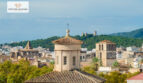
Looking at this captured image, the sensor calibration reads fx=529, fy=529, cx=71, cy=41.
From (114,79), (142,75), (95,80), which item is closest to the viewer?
(95,80)

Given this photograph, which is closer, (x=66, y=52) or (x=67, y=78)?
(x=67, y=78)

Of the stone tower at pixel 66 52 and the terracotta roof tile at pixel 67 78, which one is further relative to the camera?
the stone tower at pixel 66 52

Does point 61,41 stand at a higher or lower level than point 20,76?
higher

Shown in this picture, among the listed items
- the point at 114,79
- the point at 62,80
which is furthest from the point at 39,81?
the point at 114,79

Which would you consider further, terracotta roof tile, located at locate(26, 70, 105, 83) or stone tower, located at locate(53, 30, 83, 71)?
stone tower, located at locate(53, 30, 83, 71)

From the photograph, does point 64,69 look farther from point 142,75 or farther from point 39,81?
point 142,75

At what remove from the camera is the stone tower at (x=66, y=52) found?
1505 inches

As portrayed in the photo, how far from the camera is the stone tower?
125ft

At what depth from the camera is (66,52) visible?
38.4 m

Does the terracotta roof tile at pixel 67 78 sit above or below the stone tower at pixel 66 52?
below

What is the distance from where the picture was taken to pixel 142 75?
38.3m

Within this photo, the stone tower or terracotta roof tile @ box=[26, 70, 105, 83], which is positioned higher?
the stone tower

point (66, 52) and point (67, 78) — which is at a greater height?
point (66, 52)

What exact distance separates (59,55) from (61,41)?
1.03 m
